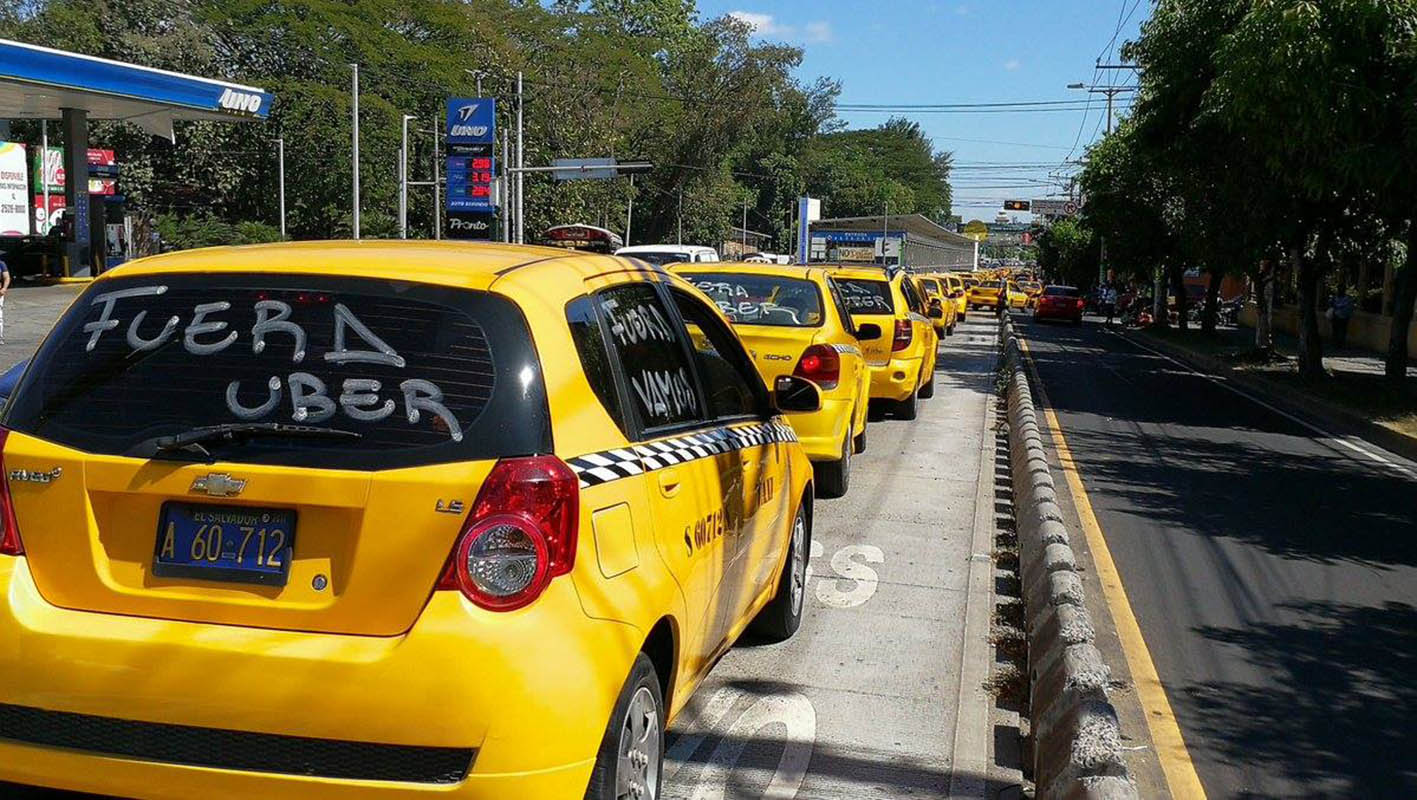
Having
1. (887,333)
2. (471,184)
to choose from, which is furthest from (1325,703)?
(471,184)

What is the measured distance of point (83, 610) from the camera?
3.18 m

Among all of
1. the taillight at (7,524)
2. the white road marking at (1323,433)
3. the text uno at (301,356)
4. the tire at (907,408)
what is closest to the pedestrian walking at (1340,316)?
the white road marking at (1323,433)

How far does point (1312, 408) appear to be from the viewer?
66.5ft

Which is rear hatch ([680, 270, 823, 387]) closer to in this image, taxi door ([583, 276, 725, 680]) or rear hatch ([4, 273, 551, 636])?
taxi door ([583, 276, 725, 680])

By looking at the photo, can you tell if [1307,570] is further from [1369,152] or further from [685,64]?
[685,64]

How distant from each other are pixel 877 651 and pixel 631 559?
296 cm

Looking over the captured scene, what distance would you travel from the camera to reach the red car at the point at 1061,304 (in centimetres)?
4950

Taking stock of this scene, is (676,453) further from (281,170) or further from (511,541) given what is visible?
(281,170)

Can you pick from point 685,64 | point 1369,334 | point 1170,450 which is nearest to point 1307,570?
point 1170,450

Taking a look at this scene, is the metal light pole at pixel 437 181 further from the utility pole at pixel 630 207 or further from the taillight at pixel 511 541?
the taillight at pixel 511 541

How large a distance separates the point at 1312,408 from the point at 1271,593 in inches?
548

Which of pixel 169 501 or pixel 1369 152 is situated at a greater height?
pixel 1369 152

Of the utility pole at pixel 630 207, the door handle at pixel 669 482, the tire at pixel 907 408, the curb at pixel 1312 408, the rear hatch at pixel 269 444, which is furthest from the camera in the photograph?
the utility pole at pixel 630 207

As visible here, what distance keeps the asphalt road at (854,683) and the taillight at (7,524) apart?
2.21 meters
